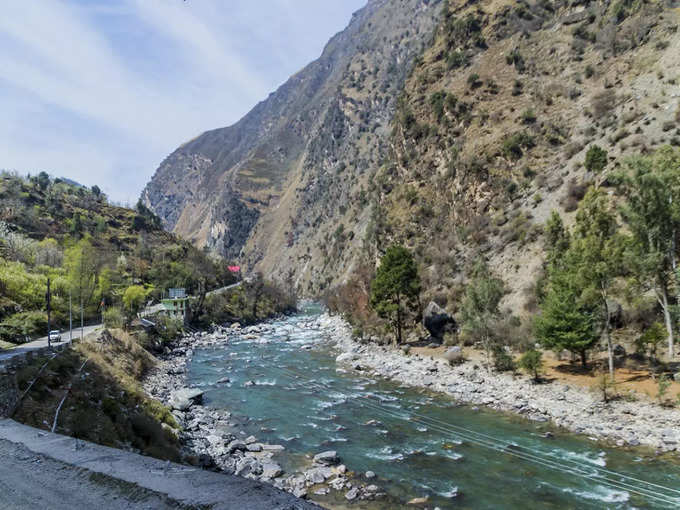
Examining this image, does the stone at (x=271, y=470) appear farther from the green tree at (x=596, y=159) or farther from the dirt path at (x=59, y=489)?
the green tree at (x=596, y=159)

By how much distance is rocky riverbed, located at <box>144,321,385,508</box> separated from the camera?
1347 centimetres

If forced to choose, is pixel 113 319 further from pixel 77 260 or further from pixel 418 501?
pixel 418 501

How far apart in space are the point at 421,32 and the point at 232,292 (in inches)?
5143

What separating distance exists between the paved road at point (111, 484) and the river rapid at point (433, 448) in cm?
979

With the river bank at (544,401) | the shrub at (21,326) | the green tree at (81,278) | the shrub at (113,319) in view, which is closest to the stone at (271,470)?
the river bank at (544,401)

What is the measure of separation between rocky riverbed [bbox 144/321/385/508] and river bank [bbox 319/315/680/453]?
9812 mm

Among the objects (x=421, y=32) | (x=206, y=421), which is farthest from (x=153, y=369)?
(x=421, y=32)

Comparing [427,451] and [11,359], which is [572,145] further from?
[11,359]

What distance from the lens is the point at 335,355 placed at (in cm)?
3844

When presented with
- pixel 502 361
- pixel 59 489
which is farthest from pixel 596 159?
pixel 59 489

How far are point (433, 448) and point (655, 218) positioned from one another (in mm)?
15986

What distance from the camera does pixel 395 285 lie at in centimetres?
3634

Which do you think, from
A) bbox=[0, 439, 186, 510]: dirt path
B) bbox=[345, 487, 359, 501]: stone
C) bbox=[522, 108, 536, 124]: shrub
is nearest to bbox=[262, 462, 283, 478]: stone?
bbox=[345, 487, 359, 501]: stone

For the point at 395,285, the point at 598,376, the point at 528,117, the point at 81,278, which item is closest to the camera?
the point at 598,376
